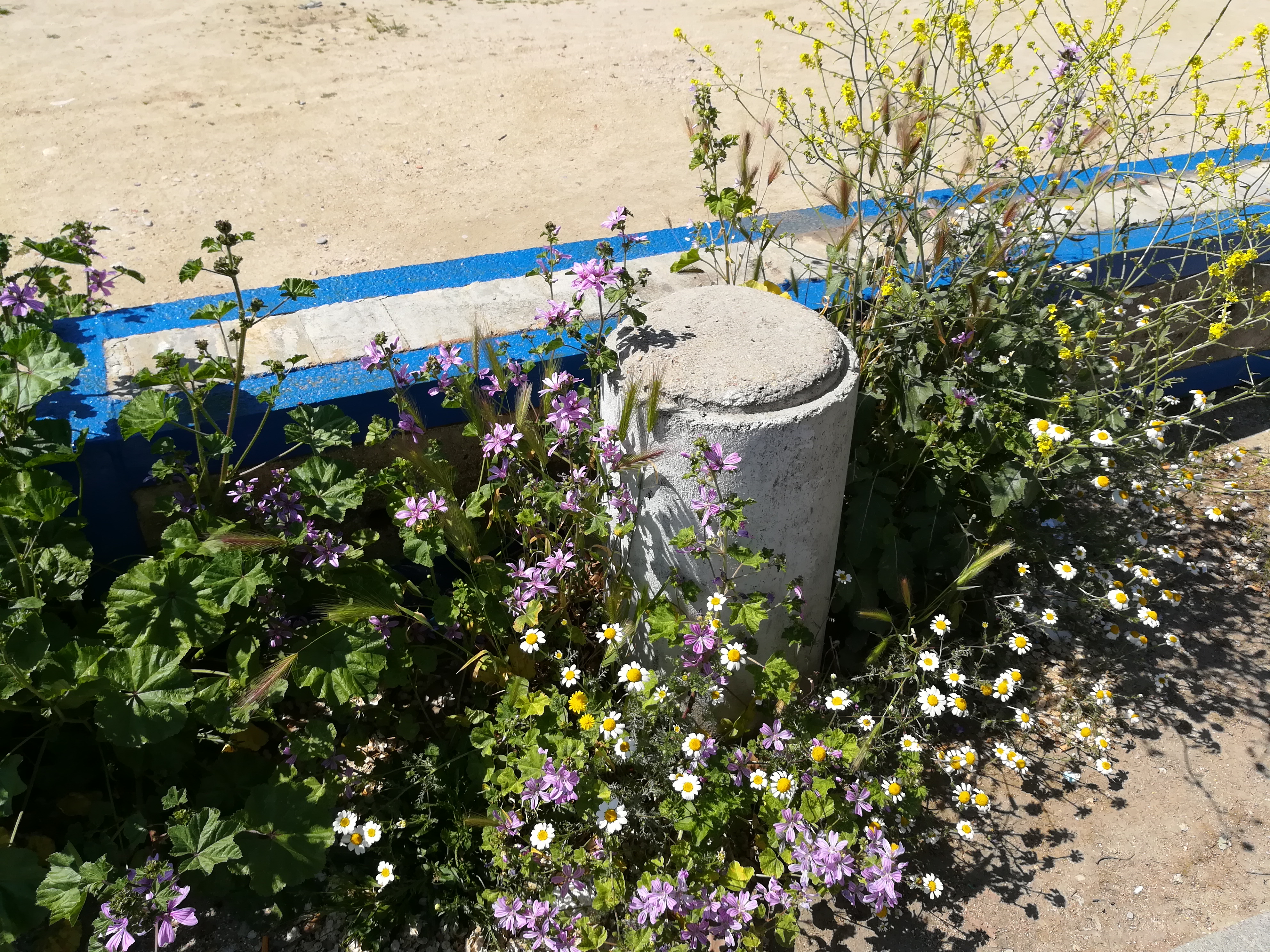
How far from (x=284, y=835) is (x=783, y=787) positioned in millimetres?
1250

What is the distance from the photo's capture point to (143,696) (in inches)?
84.0

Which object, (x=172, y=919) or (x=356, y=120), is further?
(x=356, y=120)

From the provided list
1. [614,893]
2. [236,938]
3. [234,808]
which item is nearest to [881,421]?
[614,893]

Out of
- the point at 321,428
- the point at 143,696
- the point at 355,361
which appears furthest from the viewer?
the point at 355,361

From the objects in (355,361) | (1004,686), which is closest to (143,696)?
(355,361)

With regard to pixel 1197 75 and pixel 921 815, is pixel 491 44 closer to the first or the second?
pixel 1197 75

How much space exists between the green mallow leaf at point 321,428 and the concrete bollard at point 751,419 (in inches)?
29.5

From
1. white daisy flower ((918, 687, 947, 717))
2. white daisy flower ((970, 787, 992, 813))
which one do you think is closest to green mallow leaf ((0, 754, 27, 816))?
white daisy flower ((918, 687, 947, 717))

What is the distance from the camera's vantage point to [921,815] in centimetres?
267

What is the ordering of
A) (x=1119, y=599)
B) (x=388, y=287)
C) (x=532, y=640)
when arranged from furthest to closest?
(x=388, y=287), (x=1119, y=599), (x=532, y=640)

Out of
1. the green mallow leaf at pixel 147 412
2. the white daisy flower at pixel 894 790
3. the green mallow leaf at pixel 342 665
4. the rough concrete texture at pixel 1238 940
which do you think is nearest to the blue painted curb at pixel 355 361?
the green mallow leaf at pixel 147 412

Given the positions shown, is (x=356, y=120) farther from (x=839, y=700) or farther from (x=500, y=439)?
(x=839, y=700)

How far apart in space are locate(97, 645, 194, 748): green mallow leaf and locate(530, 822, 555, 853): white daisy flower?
893 mm

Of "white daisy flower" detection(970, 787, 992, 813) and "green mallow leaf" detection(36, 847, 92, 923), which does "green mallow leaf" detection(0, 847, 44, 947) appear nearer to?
"green mallow leaf" detection(36, 847, 92, 923)
